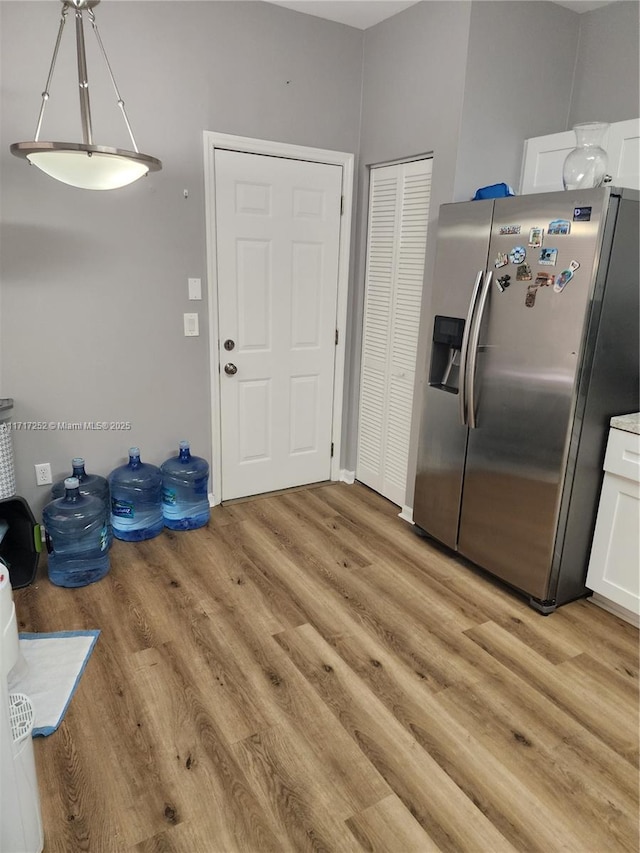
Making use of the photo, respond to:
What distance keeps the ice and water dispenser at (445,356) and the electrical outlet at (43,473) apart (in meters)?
2.10

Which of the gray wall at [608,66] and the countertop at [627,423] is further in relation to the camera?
the gray wall at [608,66]

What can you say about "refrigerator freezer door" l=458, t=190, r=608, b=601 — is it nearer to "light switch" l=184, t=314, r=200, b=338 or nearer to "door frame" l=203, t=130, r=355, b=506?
"door frame" l=203, t=130, r=355, b=506

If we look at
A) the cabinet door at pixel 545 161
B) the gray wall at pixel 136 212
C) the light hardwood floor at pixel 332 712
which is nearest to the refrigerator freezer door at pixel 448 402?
the light hardwood floor at pixel 332 712

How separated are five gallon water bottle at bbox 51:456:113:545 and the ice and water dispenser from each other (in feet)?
6.12

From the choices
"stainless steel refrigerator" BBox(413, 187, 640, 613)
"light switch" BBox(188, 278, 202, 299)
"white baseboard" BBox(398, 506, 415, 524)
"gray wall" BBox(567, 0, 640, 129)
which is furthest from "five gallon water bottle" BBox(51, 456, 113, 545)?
"gray wall" BBox(567, 0, 640, 129)

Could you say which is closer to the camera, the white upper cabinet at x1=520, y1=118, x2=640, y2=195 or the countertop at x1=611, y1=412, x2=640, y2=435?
the countertop at x1=611, y1=412, x2=640, y2=435

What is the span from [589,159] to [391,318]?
1.41 meters

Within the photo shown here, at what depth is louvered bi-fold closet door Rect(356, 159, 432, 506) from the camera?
3.22 m

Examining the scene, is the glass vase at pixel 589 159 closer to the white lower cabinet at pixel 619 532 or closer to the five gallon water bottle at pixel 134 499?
the white lower cabinet at pixel 619 532

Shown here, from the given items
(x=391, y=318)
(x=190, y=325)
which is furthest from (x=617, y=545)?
(x=190, y=325)

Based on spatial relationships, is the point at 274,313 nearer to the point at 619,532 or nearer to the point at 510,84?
the point at 510,84

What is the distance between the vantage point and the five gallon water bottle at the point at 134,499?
10.1 ft

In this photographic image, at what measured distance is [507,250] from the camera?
98.6 inches

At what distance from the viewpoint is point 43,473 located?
2.99 meters
